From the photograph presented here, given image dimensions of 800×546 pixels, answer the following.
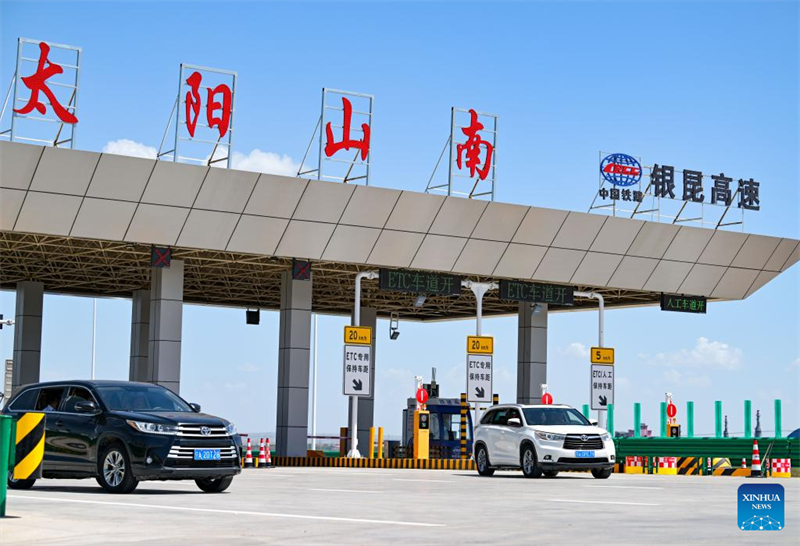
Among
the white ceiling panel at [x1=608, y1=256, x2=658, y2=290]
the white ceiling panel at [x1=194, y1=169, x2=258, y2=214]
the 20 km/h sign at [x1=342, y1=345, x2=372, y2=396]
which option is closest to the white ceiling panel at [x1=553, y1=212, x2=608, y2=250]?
the white ceiling panel at [x1=608, y1=256, x2=658, y2=290]

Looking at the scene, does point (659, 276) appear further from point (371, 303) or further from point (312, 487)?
point (312, 487)

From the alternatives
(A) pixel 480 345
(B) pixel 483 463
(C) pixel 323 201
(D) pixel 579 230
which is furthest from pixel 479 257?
(B) pixel 483 463

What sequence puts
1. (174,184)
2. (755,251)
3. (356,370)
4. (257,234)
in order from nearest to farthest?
(174,184), (257,234), (356,370), (755,251)

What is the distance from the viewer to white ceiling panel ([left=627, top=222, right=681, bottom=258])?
41281mm

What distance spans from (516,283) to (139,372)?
1250 cm

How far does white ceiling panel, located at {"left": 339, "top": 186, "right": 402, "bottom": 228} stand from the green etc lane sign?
12.6 metres

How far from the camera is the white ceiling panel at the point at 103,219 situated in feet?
108

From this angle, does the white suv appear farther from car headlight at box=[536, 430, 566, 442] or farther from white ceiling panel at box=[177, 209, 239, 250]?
white ceiling panel at box=[177, 209, 239, 250]

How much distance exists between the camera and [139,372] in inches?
1697

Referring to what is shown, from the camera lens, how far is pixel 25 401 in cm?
1988

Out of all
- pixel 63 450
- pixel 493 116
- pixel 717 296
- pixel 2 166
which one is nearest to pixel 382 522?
pixel 63 450

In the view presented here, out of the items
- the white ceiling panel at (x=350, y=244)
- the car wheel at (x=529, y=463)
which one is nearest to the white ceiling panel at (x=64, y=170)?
the white ceiling panel at (x=350, y=244)

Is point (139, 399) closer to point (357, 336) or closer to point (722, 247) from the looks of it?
point (357, 336)

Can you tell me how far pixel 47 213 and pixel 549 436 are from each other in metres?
14.0
